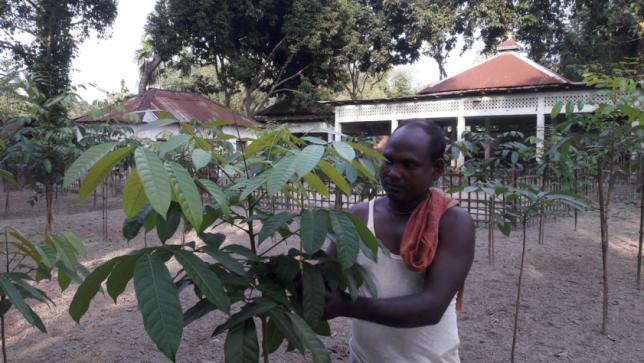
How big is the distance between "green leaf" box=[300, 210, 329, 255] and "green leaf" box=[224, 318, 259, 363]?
203 millimetres

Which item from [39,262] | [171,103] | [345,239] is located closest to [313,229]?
[345,239]

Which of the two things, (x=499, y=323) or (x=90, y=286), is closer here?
(x=90, y=286)

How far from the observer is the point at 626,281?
4.68m

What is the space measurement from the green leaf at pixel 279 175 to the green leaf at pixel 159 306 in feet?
0.75

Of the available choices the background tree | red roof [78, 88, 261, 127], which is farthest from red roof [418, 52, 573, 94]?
the background tree

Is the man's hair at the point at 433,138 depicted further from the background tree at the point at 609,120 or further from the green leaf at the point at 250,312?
the background tree at the point at 609,120

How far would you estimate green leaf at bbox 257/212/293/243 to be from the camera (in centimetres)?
94

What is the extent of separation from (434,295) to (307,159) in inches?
19.8

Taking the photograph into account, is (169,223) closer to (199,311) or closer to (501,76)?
(199,311)

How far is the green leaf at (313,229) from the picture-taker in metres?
0.89

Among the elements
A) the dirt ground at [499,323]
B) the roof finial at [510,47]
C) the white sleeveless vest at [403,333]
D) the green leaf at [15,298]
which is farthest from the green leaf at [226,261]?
the roof finial at [510,47]

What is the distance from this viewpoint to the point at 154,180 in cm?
69

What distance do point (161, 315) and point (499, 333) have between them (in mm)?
3345

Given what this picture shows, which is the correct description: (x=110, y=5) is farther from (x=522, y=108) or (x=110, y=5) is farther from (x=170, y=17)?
(x=522, y=108)
